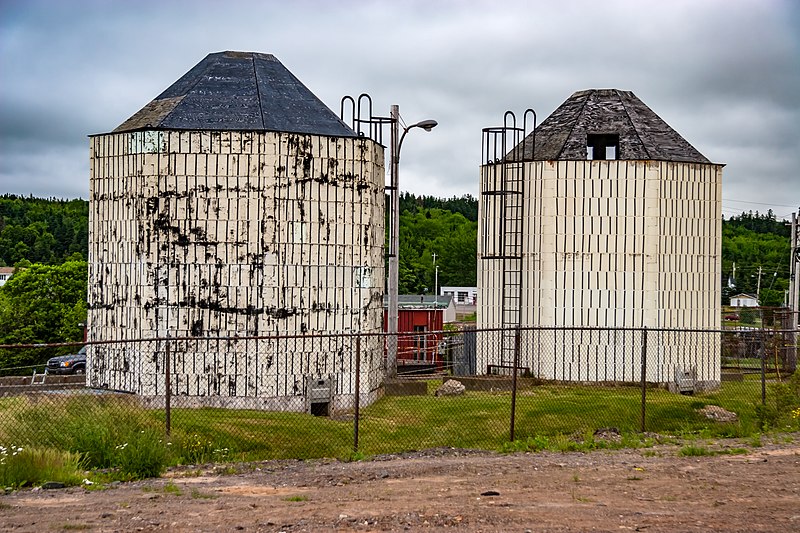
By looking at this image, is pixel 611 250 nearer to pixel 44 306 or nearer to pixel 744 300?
pixel 44 306

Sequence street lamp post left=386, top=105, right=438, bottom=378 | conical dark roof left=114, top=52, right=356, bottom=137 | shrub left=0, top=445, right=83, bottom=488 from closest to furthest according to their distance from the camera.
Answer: shrub left=0, top=445, right=83, bottom=488
conical dark roof left=114, top=52, right=356, bottom=137
street lamp post left=386, top=105, right=438, bottom=378

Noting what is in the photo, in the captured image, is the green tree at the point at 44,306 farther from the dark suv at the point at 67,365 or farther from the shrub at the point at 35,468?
the shrub at the point at 35,468

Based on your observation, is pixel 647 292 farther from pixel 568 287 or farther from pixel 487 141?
pixel 487 141

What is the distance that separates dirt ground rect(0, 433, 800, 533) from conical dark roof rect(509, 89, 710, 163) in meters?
13.9

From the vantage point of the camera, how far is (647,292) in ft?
93.1

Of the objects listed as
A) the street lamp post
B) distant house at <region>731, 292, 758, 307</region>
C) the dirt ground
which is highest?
the street lamp post

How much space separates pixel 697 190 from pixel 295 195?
41.4 ft

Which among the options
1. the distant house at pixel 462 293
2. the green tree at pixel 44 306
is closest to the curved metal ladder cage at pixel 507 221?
the green tree at pixel 44 306

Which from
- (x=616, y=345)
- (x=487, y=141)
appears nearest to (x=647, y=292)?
(x=616, y=345)

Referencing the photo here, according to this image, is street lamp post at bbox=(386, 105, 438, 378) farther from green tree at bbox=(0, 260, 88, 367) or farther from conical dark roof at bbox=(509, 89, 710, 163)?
green tree at bbox=(0, 260, 88, 367)

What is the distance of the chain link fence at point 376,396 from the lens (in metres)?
17.8

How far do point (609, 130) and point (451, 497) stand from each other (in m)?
19.1

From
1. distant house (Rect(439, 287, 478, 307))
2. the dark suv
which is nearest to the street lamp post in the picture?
the dark suv

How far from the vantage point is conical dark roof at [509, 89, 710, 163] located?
95.1ft
